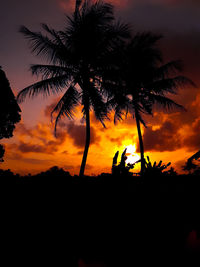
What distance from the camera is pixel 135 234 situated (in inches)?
147

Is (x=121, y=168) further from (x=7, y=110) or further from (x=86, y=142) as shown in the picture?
(x=7, y=110)

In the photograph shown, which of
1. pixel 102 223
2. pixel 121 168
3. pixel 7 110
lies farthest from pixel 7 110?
pixel 102 223

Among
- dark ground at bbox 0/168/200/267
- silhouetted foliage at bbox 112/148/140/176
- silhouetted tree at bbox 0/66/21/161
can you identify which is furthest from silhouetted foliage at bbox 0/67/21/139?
silhouetted foliage at bbox 112/148/140/176

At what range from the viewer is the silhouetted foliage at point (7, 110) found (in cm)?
1029

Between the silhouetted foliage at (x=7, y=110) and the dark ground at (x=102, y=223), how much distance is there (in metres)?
6.64

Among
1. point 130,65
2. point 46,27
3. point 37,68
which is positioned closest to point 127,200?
point 37,68

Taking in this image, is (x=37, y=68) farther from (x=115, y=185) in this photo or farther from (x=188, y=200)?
(x=188, y=200)

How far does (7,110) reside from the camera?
10.6 m

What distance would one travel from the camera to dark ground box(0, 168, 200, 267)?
333 cm

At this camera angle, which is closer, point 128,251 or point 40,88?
point 128,251

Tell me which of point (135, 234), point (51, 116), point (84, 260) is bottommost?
point (84, 260)

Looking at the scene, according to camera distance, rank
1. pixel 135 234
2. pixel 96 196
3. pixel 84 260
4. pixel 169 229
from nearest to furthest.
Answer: pixel 84 260 → pixel 135 234 → pixel 169 229 → pixel 96 196

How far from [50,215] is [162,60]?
1166 centimetres

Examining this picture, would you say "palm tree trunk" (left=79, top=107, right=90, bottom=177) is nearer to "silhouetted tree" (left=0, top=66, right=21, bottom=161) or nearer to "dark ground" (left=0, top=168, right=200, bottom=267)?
"silhouetted tree" (left=0, top=66, right=21, bottom=161)
